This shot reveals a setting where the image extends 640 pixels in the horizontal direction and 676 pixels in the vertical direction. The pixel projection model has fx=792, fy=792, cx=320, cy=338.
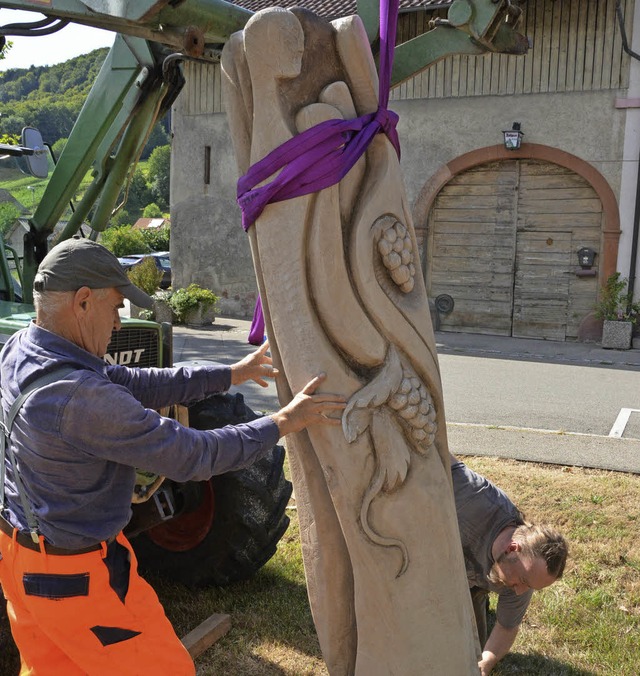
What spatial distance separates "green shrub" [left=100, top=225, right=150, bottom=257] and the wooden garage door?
19.0 meters

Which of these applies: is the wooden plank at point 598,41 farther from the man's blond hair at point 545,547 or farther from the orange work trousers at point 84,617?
the orange work trousers at point 84,617

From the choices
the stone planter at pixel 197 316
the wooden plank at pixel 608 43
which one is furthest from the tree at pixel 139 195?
the wooden plank at pixel 608 43

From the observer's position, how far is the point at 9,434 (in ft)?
6.97

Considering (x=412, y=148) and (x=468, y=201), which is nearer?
(x=468, y=201)

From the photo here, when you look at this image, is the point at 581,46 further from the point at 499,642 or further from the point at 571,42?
the point at 499,642

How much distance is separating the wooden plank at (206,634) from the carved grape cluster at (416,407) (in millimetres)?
1809

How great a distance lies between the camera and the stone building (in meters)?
12.1

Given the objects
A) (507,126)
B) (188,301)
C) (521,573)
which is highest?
(507,126)

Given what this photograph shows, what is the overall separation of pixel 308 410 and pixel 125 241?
29.5 meters

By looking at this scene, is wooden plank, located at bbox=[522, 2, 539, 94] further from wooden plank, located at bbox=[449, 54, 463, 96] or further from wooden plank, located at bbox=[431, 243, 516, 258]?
wooden plank, located at bbox=[431, 243, 516, 258]

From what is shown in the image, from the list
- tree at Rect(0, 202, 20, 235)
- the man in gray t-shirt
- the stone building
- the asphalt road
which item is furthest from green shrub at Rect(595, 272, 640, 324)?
the man in gray t-shirt

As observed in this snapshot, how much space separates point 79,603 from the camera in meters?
2.12

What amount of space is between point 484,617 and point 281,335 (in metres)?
1.96

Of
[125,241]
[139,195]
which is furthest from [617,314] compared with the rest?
[139,195]
